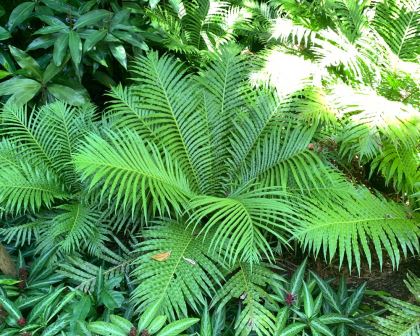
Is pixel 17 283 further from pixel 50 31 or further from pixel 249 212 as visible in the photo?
pixel 50 31

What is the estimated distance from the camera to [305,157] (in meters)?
2.53

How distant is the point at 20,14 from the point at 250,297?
2.15 meters

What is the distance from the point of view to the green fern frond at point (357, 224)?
87.5 inches

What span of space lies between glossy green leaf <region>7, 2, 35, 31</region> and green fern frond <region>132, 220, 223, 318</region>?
1.57m

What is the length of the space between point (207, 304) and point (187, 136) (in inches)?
37.4

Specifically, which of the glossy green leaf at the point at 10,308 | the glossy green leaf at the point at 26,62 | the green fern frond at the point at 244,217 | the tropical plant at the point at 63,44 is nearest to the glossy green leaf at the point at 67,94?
the tropical plant at the point at 63,44

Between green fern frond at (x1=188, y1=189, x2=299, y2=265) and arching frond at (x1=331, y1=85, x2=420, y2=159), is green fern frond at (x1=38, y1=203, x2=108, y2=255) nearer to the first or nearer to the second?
green fern frond at (x1=188, y1=189, x2=299, y2=265)

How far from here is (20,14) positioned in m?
2.91

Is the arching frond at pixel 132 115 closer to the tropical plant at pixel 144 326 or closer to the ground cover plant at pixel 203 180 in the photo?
the ground cover plant at pixel 203 180

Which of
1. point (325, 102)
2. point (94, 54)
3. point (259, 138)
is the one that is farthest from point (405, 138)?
point (94, 54)

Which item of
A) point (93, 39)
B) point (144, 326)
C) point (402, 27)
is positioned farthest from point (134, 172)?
point (402, 27)

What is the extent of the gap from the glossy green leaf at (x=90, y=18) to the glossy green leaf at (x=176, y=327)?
183 centimetres

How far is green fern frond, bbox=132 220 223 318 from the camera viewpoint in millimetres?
2090

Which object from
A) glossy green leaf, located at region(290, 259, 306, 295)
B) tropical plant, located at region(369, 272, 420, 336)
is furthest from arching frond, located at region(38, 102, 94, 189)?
tropical plant, located at region(369, 272, 420, 336)
